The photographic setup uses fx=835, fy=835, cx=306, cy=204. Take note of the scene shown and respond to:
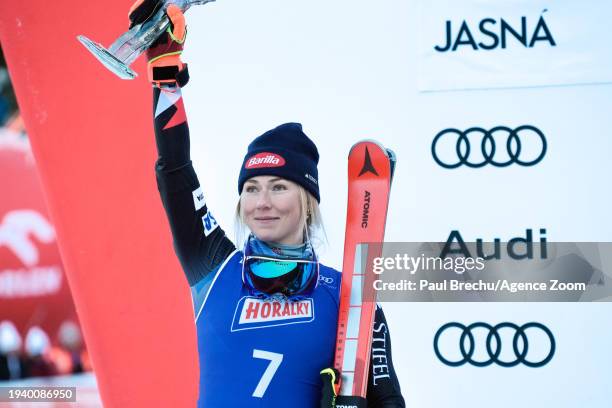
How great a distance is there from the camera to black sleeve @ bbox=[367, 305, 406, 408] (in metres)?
2.26

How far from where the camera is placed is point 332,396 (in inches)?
83.6

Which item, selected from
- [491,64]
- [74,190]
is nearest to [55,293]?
[74,190]

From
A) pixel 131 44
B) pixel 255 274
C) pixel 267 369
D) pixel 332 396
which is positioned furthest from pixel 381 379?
pixel 131 44

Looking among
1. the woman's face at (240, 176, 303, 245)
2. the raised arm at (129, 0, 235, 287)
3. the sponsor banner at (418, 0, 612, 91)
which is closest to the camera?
the raised arm at (129, 0, 235, 287)

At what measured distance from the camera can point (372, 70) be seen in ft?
9.58

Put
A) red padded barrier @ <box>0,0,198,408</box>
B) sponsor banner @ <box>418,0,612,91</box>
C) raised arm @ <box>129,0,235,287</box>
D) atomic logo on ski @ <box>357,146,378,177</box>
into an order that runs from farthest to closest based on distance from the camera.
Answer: red padded barrier @ <box>0,0,198,408</box>, sponsor banner @ <box>418,0,612,91</box>, atomic logo on ski @ <box>357,146,378,177</box>, raised arm @ <box>129,0,235,287</box>

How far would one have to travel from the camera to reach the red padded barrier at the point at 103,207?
121 inches

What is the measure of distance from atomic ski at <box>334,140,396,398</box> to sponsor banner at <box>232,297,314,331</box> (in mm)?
111

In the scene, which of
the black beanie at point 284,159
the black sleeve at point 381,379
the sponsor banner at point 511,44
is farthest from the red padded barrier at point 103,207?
the sponsor banner at point 511,44

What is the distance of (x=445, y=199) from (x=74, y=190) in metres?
1.35

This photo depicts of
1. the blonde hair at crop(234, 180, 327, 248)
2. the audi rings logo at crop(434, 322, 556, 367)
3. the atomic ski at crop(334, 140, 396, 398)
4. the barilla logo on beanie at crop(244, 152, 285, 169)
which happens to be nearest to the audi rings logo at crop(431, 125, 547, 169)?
the atomic ski at crop(334, 140, 396, 398)

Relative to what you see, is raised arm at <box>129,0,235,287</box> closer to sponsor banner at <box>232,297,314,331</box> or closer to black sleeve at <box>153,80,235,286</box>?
black sleeve at <box>153,80,235,286</box>

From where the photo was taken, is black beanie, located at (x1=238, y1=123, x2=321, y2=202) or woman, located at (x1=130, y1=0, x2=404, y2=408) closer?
woman, located at (x1=130, y1=0, x2=404, y2=408)

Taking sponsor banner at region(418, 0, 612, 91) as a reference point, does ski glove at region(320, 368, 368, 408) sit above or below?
below
